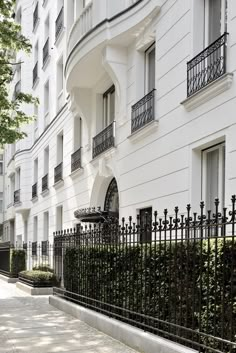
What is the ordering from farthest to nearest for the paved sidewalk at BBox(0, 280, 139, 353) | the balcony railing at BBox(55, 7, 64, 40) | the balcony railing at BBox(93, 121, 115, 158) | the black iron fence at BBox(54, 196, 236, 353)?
the balcony railing at BBox(55, 7, 64, 40) < the balcony railing at BBox(93, 121, 115, 158) < the paved sidewalk at BBox(0, 280, 139, 353) < the black iron fence at BBox(54, 196, 236, 353)

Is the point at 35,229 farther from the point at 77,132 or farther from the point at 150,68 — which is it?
the point at 150,68

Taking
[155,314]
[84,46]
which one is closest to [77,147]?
[84,46]

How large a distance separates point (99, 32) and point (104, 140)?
330 centimetres

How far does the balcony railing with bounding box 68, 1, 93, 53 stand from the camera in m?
13.8

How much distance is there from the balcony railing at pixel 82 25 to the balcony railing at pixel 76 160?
13.8 ft

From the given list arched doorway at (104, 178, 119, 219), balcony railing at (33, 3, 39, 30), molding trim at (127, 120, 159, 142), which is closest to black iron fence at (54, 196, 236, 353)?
molding trim at (127, 120, 159, 142)

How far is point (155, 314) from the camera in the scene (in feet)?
23.3

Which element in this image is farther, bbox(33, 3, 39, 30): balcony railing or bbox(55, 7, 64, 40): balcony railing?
bbox(33, 3, 39, 30): balcony railing

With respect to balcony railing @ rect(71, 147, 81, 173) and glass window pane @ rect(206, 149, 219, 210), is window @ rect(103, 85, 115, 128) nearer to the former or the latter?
balcony railing @ rect(71, 147, 81, 173)

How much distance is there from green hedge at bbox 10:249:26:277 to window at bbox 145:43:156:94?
10.7 meters

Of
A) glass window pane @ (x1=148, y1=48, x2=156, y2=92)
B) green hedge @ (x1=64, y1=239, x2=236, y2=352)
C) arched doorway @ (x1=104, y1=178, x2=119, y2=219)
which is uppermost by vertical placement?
glass window pane @ (x1=148, y1=48, x2=156, y2=92)

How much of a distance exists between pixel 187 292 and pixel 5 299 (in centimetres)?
922

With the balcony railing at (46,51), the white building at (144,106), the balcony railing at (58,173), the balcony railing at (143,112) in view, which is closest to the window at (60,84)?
the white building at (144,106)

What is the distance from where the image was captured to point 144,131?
1186 centimetres
